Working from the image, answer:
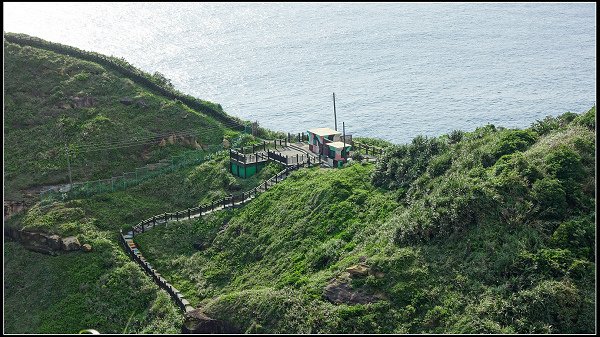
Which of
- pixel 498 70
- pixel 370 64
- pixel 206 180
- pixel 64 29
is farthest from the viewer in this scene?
pixel 64 29

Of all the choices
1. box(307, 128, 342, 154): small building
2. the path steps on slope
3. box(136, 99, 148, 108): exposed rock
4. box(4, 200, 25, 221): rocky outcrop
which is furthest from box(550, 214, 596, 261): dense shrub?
box(136, 99, 148, 108): exposed rock

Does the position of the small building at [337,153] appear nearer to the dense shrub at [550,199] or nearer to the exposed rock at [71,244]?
the exposed rock at [71,244]

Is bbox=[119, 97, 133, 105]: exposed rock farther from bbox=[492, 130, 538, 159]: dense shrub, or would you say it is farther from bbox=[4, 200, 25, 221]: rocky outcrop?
bbox=[492, 130, 538, 159]: dense shrub

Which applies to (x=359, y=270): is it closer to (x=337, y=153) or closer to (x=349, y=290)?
(x=349, y=290)

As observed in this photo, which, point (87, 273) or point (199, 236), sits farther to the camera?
point (199, 236)

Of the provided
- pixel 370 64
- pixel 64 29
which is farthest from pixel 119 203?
pixel 64 29

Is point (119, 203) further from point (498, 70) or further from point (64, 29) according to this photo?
point (64, 29)

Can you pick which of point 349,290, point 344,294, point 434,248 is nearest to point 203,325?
point 344,294

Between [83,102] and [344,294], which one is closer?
[344,294]
